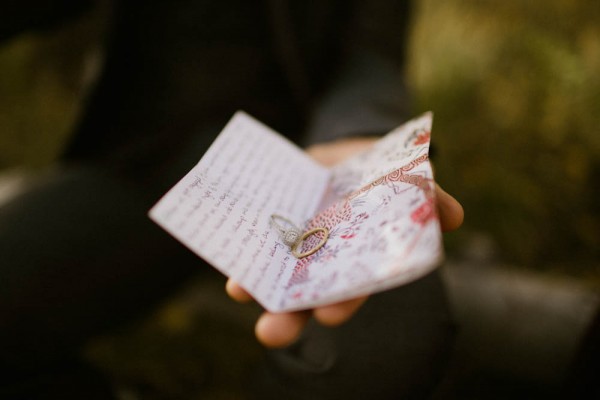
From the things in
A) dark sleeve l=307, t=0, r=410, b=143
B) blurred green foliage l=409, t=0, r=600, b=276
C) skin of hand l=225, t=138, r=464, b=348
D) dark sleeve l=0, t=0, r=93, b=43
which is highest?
blurred green foliage l=409, t=0, r=600, b=276

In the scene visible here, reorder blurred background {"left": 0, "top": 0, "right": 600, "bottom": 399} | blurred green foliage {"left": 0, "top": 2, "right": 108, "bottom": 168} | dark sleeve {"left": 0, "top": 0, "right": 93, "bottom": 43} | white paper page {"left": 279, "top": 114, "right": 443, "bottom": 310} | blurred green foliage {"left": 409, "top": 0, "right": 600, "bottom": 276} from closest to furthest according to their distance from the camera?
white paper page {"left": 279, "top": 114, "right": 443, "bottom": 310} → dark sleeve {"left": 0, "top": 0, "right": 93, "bottom": 43} → blurred background {"left": 0, "top": 0, "right": 600, "bottom": 399} → blurred green foliage {"left": 0, "top": 2, "right": 108, "bottom": 168} → blurred green foliage {"left": 409, "top": 0, "right": 600, "bottom": 276}

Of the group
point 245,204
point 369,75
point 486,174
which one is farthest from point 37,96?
point 486,174

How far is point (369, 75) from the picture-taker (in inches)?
35.1

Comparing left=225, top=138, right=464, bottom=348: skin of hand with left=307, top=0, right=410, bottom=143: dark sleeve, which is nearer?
left=225, top=138, right=464, bottom=348: skin of hand

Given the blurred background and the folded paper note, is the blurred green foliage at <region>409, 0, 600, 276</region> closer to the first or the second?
the blurred background

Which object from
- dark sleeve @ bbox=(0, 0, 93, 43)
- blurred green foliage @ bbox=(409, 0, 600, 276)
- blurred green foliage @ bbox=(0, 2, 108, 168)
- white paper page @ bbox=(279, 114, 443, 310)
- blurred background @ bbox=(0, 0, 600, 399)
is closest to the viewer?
white paper page @ bbox=(279, 114, 443, 310)

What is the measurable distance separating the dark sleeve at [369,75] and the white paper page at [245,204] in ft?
0.92

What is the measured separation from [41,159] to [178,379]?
2.16 ft

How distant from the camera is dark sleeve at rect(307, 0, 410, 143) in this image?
805 mm

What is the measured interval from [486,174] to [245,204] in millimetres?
1010

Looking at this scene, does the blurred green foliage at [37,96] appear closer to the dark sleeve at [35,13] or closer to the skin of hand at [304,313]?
the dark sleeve at [35,13]

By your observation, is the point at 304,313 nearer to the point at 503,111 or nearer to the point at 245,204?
the point at 245,204

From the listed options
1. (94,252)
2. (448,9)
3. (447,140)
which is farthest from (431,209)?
(448,9)

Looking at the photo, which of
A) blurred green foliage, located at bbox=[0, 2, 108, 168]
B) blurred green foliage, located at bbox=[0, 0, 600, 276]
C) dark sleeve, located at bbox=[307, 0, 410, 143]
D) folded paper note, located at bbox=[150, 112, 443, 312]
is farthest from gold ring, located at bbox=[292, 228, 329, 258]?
blurred green foliage, located at bbox=[0, 2, 108, 168]
